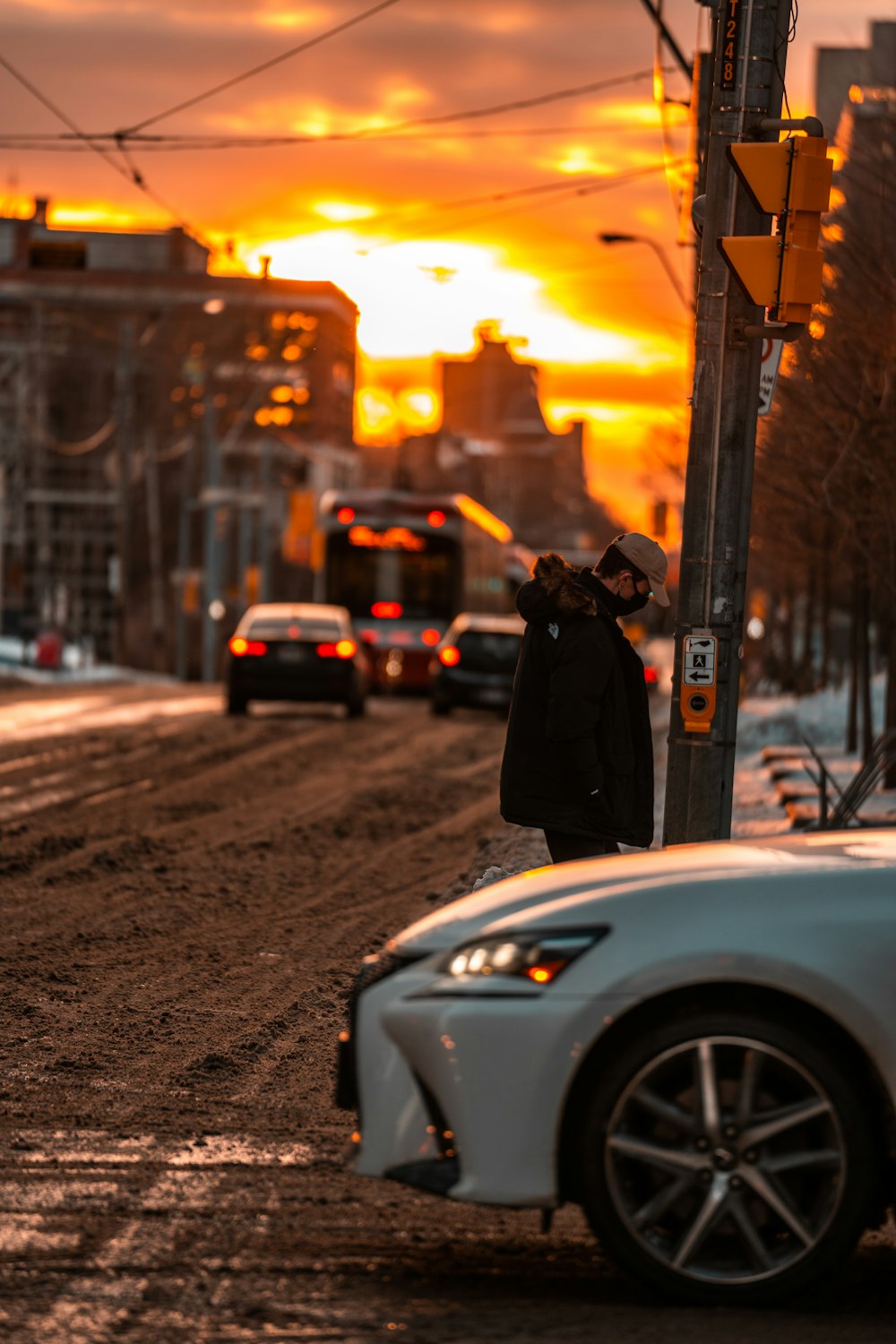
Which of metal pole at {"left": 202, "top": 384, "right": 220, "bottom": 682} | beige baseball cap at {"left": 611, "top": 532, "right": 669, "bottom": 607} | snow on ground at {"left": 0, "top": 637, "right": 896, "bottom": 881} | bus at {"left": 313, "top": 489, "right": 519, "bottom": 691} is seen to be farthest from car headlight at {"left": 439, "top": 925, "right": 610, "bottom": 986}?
metal pole at {"left": 202, "top": 384, "right": 220, "bottom": 682}

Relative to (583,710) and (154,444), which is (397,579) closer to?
(583,710)

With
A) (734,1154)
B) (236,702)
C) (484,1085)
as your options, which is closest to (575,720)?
(484,1085)

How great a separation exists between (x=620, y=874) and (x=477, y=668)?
87.6 feet

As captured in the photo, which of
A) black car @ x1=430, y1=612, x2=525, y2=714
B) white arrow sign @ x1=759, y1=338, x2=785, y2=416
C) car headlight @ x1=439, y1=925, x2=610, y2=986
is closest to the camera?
car headlight @ x1=439, y1=925, x2=610, y2=986

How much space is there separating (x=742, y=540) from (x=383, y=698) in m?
31.0

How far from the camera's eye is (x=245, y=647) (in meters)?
29.9

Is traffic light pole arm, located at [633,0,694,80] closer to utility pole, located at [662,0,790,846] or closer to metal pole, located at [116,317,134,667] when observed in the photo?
utility pole, located at [662,0,790,846]

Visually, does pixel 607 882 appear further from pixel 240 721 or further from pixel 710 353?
pixel 240 721

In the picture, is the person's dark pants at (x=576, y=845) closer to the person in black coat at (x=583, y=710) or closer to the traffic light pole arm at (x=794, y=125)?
the person in black coat at (x=583, y=710)

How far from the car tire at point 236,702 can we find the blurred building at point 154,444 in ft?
66.4

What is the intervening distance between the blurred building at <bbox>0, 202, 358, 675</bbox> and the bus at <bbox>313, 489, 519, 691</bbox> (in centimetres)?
1236

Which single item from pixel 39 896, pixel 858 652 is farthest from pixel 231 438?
pixel 39 896

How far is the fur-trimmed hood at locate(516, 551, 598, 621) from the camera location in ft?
22.9

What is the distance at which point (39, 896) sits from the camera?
1185 cm
